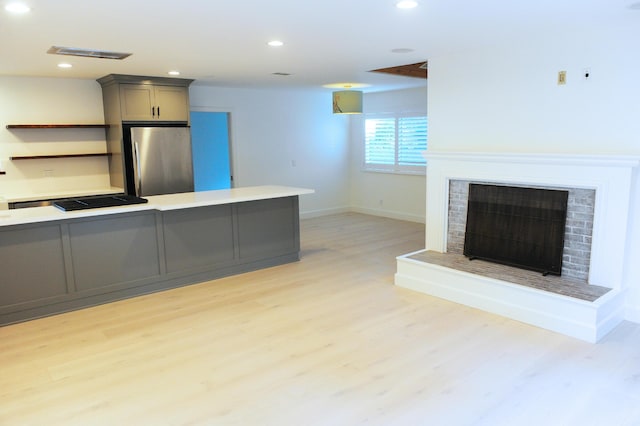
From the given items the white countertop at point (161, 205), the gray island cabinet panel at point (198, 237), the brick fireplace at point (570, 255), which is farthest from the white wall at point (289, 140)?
the brick fireplace at point (570, 255)

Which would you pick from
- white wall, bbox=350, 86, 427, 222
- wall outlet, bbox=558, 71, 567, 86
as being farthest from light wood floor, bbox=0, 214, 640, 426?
white wall, bbox=350, 86, 427, 222

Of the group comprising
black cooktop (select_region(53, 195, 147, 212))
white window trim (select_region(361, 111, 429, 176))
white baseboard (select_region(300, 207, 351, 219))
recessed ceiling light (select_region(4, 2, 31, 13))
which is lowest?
white baseboard (select_region(300, 207, 351, 219))

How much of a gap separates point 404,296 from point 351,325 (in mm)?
829

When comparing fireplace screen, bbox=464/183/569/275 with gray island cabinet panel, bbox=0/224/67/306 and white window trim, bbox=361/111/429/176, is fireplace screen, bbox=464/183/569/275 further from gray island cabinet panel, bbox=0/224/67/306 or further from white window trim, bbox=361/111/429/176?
gray island cabinet panel, bbox=0/224/67/306

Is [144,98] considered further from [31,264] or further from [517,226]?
[517,226]

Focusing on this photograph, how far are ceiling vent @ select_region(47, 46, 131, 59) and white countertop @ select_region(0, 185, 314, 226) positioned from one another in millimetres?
1370

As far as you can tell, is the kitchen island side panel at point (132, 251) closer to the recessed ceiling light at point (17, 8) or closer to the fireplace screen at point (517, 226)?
the recessed ceiling light at point (17, 8)

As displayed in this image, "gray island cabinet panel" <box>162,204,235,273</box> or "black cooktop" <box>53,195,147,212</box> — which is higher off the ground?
"black cooktop" <box>53,195,147,212</box>

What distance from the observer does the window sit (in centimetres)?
763

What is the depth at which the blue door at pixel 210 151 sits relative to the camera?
759cm

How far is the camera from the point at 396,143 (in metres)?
8.04

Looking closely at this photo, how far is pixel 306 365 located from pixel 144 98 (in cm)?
415

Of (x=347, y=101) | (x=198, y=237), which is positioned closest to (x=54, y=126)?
(x=198, y=237)

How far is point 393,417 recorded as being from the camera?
2441 mm
